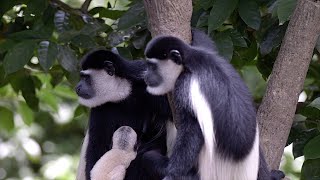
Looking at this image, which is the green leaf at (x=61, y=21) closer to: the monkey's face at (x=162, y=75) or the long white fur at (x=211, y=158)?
the monkey's face at (x=162, y=75)

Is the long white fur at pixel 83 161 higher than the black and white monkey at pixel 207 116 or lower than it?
lower

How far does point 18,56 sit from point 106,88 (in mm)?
366

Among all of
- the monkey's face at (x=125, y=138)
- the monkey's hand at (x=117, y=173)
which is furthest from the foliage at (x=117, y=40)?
the monkey's hand at (x=117, y=173)

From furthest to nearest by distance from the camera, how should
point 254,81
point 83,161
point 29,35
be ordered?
point 254,81 < point 83,161 < point 29,35

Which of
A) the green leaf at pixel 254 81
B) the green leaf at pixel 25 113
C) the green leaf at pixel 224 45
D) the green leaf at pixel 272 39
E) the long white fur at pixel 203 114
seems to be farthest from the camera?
the green leaf at pixel 25 113

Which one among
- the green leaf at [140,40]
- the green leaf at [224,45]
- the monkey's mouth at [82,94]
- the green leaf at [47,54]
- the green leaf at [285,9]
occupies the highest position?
the green leaf at [285,9]

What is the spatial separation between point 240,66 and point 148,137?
57 cm

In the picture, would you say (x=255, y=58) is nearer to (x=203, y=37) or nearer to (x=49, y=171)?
(x=203, y=37)

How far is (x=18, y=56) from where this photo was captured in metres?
2.62

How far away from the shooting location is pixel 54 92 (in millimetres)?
3602

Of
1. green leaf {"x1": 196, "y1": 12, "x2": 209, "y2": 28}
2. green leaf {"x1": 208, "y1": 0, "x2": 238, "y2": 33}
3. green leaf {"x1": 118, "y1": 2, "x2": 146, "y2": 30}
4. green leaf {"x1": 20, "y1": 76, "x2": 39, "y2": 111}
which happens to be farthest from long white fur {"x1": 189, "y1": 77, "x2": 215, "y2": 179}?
green leaf {"x1": 20, "y1": 76, "x2": 39, "y2": 111}

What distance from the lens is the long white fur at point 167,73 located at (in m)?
2.21

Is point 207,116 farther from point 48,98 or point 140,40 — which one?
point 48,98

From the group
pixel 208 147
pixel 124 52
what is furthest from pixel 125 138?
pixel 208 147
